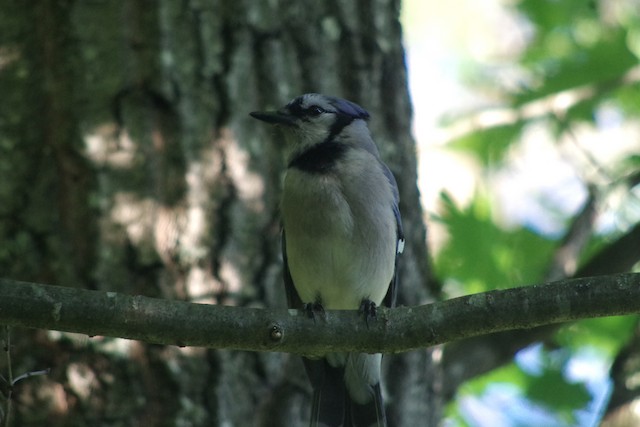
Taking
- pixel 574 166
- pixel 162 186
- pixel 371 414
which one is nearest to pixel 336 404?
pixel 371 414

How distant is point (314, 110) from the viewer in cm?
455

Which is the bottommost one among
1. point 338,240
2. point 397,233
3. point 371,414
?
point 371,414

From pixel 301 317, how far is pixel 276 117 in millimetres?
1512

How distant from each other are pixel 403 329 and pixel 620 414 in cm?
166

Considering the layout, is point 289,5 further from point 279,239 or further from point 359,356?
point 359,356

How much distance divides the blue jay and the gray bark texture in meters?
0.12

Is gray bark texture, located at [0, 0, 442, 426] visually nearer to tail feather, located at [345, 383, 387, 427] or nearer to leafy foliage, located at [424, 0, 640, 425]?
tail feather, located at [345, 383, 387, 427]

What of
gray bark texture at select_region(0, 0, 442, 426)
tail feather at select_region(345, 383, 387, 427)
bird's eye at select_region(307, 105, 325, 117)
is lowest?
tail feather at select_region(345, 383, 387, 427)

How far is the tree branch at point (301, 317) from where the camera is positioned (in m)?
2.75

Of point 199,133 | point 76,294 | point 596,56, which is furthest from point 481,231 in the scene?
point 76,294

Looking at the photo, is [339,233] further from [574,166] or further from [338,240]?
[574,166]

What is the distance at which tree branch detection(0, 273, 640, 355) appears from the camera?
2.75m

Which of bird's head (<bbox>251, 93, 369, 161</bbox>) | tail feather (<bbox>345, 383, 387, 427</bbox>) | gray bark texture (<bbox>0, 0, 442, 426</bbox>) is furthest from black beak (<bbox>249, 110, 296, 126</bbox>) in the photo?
tail feather (<bbox>345, 383, 387, 427</bbox>)

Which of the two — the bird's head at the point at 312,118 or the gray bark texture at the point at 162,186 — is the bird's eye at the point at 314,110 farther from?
the gray bark texture at the point at 162,186
